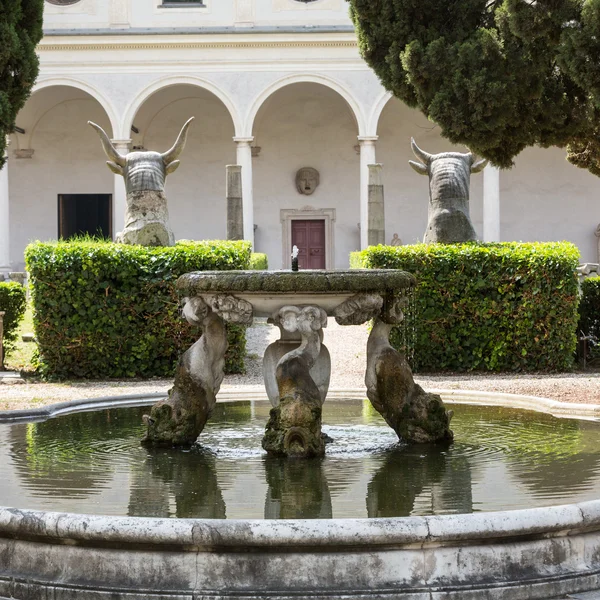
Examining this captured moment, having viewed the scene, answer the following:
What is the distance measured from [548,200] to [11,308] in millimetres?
18937

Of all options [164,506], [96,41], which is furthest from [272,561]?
[96,41]

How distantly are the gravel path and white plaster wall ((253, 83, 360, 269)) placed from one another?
→ 51.1 ft

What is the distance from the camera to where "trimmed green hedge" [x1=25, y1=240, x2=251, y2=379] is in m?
11.0

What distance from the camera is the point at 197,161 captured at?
28.7 meters

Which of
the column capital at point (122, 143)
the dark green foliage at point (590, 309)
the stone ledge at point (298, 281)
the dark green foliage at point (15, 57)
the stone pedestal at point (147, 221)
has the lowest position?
the dark green foliage at point (590, 309)

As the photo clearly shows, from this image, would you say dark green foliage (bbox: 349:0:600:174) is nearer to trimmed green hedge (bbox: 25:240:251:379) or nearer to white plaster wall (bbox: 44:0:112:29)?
trimmed green hedge (bbox: 25:240:251:379)

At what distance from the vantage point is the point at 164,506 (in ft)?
14.6

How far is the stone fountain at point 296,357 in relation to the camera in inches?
218

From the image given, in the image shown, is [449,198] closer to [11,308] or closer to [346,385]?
[346,385]

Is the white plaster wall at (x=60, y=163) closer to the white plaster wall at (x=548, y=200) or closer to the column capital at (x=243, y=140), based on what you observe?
the column capital at (x=243, y=140)

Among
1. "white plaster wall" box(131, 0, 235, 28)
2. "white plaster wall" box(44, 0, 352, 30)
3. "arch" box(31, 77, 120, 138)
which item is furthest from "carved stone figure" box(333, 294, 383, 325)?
"white plaster wall" box(131, 0, 235, 28)

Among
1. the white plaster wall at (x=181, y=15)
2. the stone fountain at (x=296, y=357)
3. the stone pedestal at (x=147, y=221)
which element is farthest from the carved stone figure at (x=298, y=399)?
the white plaster wall at (x=181, y=15)

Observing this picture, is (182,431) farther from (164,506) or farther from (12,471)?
(164,506)

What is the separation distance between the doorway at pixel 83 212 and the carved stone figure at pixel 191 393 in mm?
23162
